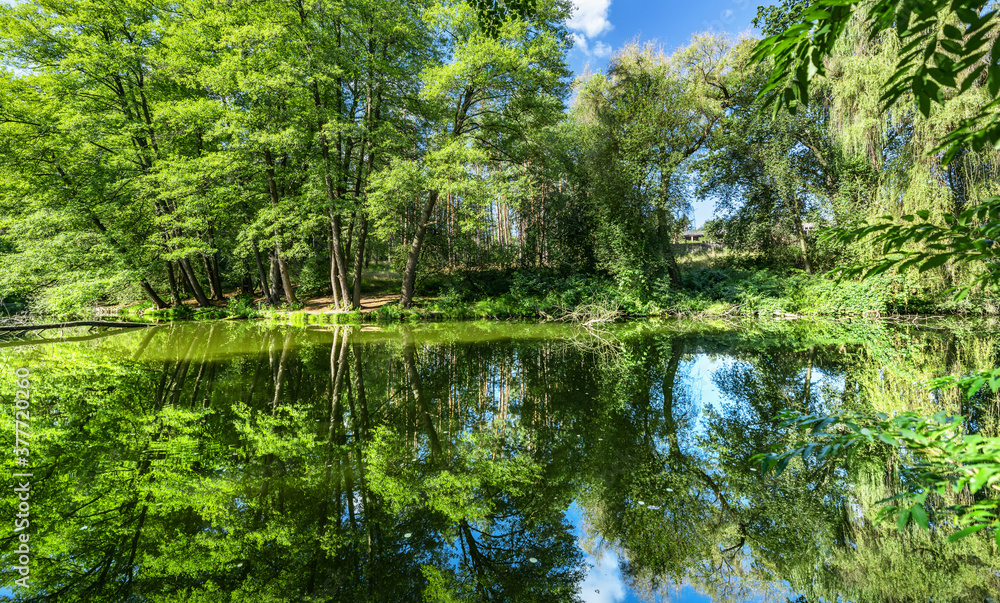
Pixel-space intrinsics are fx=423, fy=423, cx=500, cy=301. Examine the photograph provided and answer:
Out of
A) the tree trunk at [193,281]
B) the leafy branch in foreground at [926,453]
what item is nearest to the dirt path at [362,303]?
the tree trunk at [193,281]

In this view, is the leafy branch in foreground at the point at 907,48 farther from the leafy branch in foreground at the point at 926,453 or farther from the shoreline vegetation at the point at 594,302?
the shoreline vegetation at the point at 594,302

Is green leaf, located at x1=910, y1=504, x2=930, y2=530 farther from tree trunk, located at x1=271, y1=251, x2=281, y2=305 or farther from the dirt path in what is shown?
tree trunk, located at x1=271, y1=251, x2=281, y2=305

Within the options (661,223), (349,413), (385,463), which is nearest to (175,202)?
(349,413)

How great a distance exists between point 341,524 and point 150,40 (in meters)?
20.2

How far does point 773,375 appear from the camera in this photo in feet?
22.6

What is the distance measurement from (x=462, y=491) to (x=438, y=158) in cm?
1316

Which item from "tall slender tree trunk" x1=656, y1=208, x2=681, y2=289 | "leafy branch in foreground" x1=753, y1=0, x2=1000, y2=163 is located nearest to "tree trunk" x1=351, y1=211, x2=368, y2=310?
"tall slender tree trunk" x1=656, y1=208, x2=681, y2=289

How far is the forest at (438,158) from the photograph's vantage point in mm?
12664

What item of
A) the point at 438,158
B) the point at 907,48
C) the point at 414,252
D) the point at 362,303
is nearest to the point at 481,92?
the point at 438,158

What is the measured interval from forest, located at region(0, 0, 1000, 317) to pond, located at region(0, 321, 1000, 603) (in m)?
8.25

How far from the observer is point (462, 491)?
11.7ft

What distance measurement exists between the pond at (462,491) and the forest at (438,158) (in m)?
8.25

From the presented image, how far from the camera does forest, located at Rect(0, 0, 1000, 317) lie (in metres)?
12.7

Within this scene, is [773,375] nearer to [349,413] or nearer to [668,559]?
[668,559]
